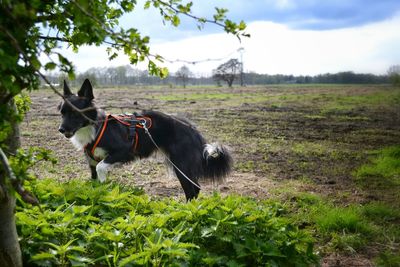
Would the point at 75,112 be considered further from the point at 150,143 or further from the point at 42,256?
the point at 42,256

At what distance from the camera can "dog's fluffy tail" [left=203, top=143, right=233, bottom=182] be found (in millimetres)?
6255

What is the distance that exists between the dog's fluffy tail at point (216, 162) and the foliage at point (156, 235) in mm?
2201

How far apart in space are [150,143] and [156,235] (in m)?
3.27

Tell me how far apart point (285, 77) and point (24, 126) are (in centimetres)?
10024

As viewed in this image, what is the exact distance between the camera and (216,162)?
635cm

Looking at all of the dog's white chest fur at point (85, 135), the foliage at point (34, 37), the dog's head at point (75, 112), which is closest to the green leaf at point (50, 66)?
the foliage at point (34, 37)

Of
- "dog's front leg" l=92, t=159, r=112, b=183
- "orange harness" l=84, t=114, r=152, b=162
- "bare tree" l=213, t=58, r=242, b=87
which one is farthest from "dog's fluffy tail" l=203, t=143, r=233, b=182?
"bare tree" l=213, t=58, r=242, b=87

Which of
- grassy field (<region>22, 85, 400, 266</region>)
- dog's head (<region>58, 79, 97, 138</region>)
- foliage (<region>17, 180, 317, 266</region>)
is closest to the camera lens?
foliage (<region>17, 180, 317, 266</region>)

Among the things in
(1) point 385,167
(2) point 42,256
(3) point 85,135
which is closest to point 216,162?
(3) point 85,135

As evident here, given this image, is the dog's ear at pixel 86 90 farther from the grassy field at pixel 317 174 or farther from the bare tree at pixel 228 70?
the bare tree at pixel 228 70

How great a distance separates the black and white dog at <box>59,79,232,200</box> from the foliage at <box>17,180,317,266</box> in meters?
2.21

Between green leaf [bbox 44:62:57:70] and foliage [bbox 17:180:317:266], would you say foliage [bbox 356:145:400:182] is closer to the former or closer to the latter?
foliage [bbox 17:180:317:266]

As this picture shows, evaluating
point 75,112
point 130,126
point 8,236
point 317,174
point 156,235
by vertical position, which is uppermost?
point 75,112

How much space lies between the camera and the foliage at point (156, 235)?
3160 mm
